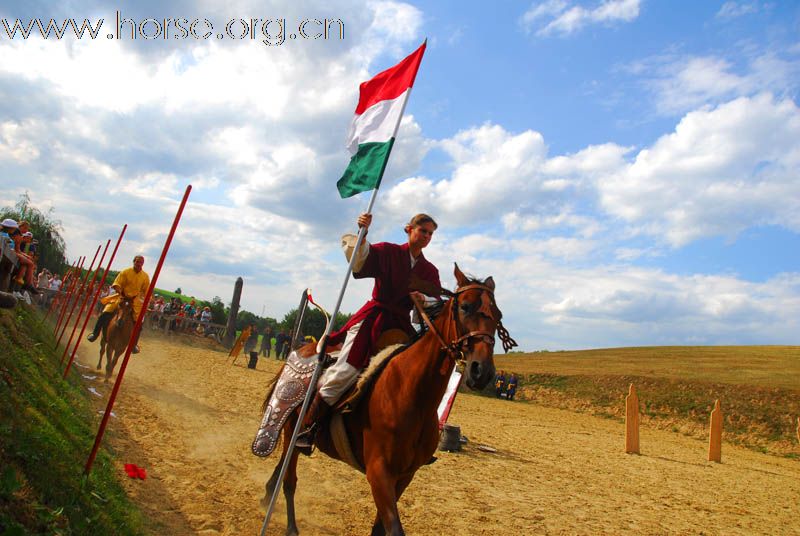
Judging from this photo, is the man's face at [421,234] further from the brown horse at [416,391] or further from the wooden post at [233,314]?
the wooden post at [233,314]

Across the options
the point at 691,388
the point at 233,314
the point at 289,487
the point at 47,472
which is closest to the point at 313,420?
the point at 289,487

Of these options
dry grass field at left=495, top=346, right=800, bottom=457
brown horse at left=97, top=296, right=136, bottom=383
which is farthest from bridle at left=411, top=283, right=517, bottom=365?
dry grass field at left=495, top=346, right=800, bottom=457

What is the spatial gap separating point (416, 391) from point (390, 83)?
11.5 ft

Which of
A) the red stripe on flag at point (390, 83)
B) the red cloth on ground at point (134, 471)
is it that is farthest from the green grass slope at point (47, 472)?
the red stripe on flag at point (390, 83)

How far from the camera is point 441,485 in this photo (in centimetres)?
801

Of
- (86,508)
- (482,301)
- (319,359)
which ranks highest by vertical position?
(482,301)

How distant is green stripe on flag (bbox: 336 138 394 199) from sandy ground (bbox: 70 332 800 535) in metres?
3.64

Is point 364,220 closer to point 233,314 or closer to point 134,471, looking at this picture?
point 134,471

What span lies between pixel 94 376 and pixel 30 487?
10.4 metres

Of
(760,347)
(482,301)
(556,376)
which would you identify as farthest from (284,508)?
(760,347)

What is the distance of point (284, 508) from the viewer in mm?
5805

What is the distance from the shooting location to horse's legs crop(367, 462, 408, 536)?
3634 millimetres

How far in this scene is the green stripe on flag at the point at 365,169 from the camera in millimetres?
5316

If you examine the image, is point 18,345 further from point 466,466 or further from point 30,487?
point 466,466
